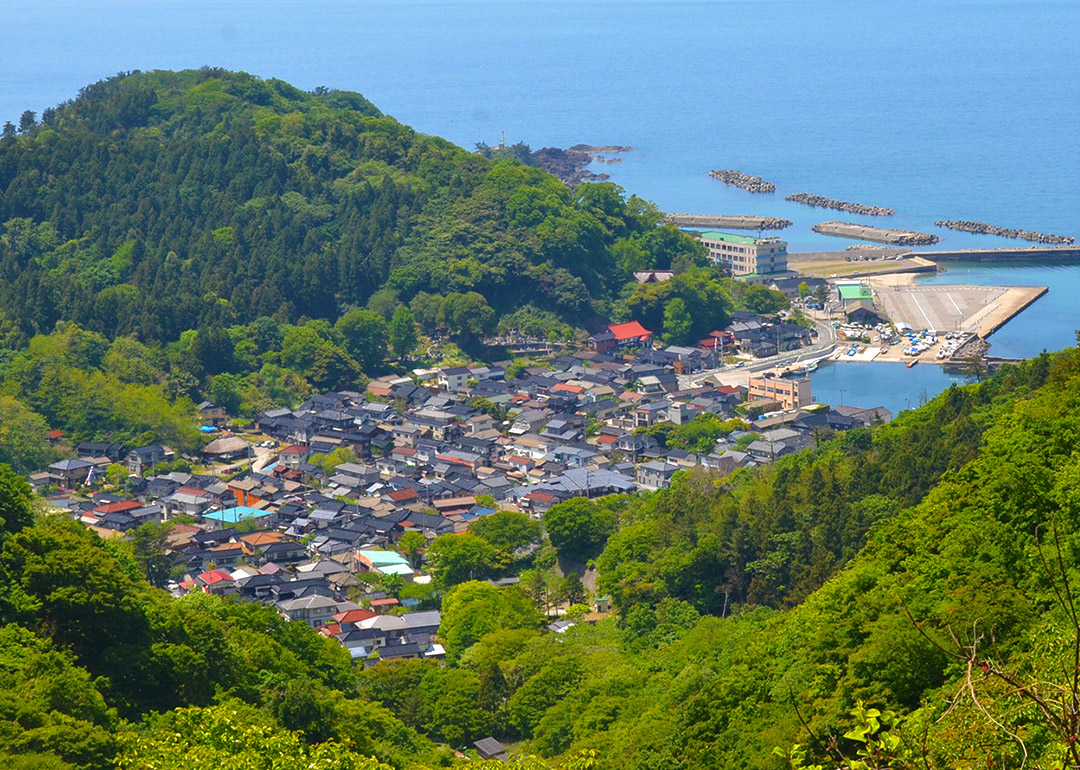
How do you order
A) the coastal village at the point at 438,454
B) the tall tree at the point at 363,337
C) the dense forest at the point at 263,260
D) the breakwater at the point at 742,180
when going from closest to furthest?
the coastal village at the point at 438,454
the dense forest at the point at 263,260
the tall tree at the point at 363,337
the breakwater at the point at 742,180

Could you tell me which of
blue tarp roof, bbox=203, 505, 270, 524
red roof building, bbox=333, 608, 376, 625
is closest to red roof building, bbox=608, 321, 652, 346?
blue tarp roof, bbox=203, 505, 270, 524

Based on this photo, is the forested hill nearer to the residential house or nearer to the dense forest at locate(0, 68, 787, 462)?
the dense forest at locate(0, 68, 787, 462)

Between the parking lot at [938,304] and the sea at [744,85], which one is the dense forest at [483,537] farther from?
the sea at [744,85]

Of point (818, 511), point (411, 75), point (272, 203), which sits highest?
point (411, 75)

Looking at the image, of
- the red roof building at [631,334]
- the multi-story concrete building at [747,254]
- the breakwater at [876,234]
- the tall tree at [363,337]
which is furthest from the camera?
the breakwater at [876,234]

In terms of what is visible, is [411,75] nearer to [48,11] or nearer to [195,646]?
[48,11]

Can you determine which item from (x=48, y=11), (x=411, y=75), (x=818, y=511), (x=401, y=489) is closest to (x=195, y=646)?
(x=818, y=511)

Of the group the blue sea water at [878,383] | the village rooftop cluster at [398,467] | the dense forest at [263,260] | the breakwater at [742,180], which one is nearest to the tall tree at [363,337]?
the dense forest at [263,260]

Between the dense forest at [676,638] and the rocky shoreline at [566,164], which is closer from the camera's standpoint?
the dense forest at [676,638]
